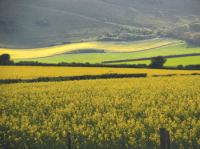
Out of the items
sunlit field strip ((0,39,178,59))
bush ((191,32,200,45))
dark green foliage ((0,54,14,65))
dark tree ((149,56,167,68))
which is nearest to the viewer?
dark green foliage ((0,54,14,65))

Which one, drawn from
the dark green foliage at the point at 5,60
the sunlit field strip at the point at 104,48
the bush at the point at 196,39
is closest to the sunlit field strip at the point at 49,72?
the dark green foliage at the point at 5,60

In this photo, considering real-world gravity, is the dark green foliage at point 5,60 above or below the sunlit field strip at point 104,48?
below

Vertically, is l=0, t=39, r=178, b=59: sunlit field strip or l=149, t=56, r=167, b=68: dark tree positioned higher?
l=0, t=39, r=178, b=59: sunlit field strip

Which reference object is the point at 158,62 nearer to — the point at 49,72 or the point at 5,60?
the point at 49,72

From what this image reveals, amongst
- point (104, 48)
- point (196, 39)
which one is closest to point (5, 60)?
point (104, 48)

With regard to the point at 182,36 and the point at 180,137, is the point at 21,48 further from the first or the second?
the point at 180,137

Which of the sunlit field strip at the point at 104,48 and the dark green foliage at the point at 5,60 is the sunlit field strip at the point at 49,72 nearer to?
the dark green foliage at the point at 5,60

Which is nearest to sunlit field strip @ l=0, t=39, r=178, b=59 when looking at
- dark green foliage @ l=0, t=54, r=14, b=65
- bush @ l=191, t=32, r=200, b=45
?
bush @ l=191, t=32, r=200, b=45

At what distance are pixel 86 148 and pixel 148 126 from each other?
3.21 m

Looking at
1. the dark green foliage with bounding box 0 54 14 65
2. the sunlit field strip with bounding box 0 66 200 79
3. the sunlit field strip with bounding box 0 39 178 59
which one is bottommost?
the sunlit field strip with bounding box 0 66 200 79

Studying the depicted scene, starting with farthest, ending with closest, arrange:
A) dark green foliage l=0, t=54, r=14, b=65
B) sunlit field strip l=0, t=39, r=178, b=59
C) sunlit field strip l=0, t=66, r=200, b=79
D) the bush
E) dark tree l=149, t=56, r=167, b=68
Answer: sunlit field strip l=0, t=39, r=178, b=59 → the bush → dark tree l=149, t=56, r=167, b=68 → dark green foliage l=0, t=54, r=14, b=65 → sunlit field strip l=0, t=66, r=200, b=79

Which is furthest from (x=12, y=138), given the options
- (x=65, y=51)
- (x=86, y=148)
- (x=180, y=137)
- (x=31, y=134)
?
(x=65, y=51)

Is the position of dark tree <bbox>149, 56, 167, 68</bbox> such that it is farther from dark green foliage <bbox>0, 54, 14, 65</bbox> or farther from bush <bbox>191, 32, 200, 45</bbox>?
bush <bbox>191, 32, 200, 45</bbox>

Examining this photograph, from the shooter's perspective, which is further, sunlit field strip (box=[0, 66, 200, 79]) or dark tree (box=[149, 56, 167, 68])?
dark tree (box=[149, 56, 167, 68])
